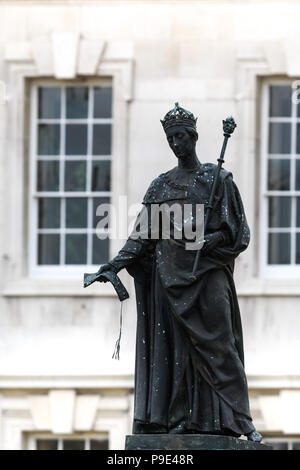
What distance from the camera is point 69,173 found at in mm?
28094

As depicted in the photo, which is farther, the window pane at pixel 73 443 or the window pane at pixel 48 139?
the window pane at pixel 48 139

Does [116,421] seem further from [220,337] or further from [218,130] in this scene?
[220,337]

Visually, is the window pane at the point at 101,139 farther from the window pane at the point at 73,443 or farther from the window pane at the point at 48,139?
the window pane at the point at 73,443

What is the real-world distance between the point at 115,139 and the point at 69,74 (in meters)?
0.91

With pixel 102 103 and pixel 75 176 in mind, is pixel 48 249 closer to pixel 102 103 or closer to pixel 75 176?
pixel 75 176

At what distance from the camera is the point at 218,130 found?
27594 millimetres

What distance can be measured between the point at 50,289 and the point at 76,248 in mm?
559

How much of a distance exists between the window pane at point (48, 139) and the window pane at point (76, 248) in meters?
1.00

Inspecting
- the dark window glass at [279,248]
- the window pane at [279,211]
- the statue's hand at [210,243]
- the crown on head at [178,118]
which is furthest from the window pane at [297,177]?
the statue's hand at [210,243]

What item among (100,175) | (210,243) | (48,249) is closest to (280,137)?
(100,175)

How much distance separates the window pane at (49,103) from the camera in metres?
28.2

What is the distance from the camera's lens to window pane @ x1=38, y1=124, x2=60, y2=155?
2819 cm
